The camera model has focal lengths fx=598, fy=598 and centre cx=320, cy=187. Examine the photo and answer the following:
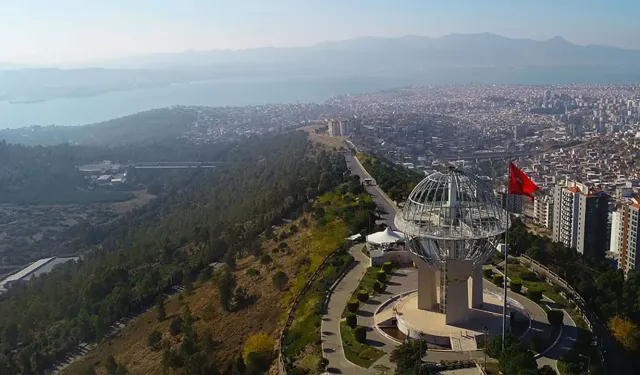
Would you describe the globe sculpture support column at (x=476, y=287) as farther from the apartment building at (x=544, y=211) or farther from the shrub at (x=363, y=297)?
the apartment building at (x=544, y=211)

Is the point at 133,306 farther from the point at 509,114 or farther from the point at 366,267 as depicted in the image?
the point at 509,114

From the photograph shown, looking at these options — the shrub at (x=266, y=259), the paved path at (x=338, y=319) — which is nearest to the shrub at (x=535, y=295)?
the paved path at (x=338, y=319)

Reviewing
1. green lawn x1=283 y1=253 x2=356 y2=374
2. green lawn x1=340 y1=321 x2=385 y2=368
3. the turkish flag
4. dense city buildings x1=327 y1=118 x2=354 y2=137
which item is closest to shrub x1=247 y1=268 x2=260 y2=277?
green lawn x1=283 y1=253 x2=356 y2=374

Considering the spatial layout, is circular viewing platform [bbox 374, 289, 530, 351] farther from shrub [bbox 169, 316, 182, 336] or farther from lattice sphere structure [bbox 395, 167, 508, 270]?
shrub [bbox 169, 316, 182, 336]

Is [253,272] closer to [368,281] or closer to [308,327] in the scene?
[368,281]

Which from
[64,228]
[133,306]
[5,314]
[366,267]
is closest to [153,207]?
[64,228]

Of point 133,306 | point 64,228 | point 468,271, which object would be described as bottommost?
point 64,228
